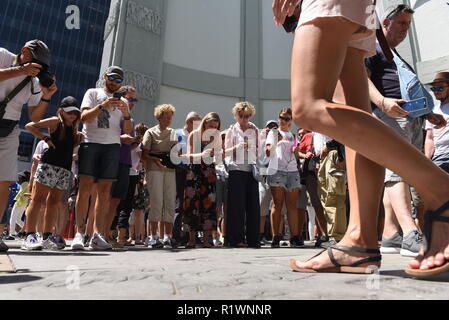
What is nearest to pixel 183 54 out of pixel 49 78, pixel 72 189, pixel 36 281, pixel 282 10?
pixel 72 189

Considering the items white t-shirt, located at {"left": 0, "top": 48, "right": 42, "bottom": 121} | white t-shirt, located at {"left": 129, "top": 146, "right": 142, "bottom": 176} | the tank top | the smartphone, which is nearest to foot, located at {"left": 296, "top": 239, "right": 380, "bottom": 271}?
the smartphone

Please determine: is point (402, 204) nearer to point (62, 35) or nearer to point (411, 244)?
point (411, 244)

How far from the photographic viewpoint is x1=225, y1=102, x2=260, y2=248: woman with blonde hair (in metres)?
4.15

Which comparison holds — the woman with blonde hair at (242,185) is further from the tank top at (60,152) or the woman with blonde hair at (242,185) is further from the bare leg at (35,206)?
the bare leg at (35,206)

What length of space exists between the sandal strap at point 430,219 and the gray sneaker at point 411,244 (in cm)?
119

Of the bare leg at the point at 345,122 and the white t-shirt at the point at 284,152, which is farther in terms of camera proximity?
the white t-shirt at the point at 284,152

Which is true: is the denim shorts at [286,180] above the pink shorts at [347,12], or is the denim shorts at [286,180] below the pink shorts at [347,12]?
below

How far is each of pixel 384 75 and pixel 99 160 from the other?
2.63m

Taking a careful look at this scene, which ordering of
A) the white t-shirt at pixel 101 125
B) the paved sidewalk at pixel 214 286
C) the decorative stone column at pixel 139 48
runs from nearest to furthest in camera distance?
the paved sidewalk at pixel 214 286, the white t-shirt at pixel 101 125, the decorative stone column at pixel 139 48

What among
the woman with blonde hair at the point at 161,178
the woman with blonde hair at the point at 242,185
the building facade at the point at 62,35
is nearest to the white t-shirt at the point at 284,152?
the woman with blonde hair at the point at 242,185

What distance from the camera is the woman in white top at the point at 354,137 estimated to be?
126 cm

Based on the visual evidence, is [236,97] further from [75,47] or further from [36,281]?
[75,47]

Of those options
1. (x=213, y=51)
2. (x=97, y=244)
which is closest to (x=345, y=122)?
(x=97, y=244)

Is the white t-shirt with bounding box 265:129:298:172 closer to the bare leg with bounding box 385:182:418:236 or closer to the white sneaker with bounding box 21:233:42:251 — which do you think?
the bare leg with bounding box 385:182:418:236
